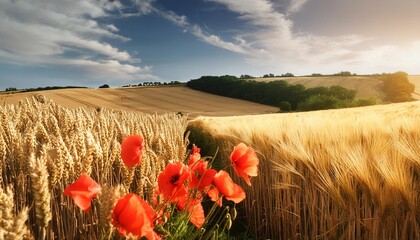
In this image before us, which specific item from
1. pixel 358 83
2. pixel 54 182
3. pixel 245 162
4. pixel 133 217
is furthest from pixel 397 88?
pixel 133 217

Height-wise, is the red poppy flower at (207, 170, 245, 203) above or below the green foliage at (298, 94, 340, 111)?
above

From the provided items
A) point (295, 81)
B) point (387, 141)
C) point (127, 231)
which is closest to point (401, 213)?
point (387, 141)

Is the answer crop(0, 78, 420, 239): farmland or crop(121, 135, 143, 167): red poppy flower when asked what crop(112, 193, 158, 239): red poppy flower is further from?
crop(121, 135, 143, 167): red poppy flower

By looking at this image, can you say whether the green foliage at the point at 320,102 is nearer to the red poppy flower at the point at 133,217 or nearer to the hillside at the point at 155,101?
the hillside at the point at 155,101

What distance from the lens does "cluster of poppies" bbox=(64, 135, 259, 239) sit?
106 cm

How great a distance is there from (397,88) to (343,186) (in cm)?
4707

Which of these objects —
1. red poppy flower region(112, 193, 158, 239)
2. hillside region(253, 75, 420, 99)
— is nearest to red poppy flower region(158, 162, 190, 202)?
red poppy flower region(112, 193, 158, 239)

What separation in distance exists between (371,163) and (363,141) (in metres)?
0.75

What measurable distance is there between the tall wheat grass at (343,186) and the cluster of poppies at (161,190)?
777 mm

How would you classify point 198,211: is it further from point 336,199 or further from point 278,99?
point 278,99

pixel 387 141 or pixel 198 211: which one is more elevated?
pixel 387 141

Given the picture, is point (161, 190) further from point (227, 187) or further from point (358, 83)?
point (358, 83)

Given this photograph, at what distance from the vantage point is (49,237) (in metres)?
1.61

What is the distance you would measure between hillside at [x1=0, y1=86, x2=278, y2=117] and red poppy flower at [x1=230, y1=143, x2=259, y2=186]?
31.5m
